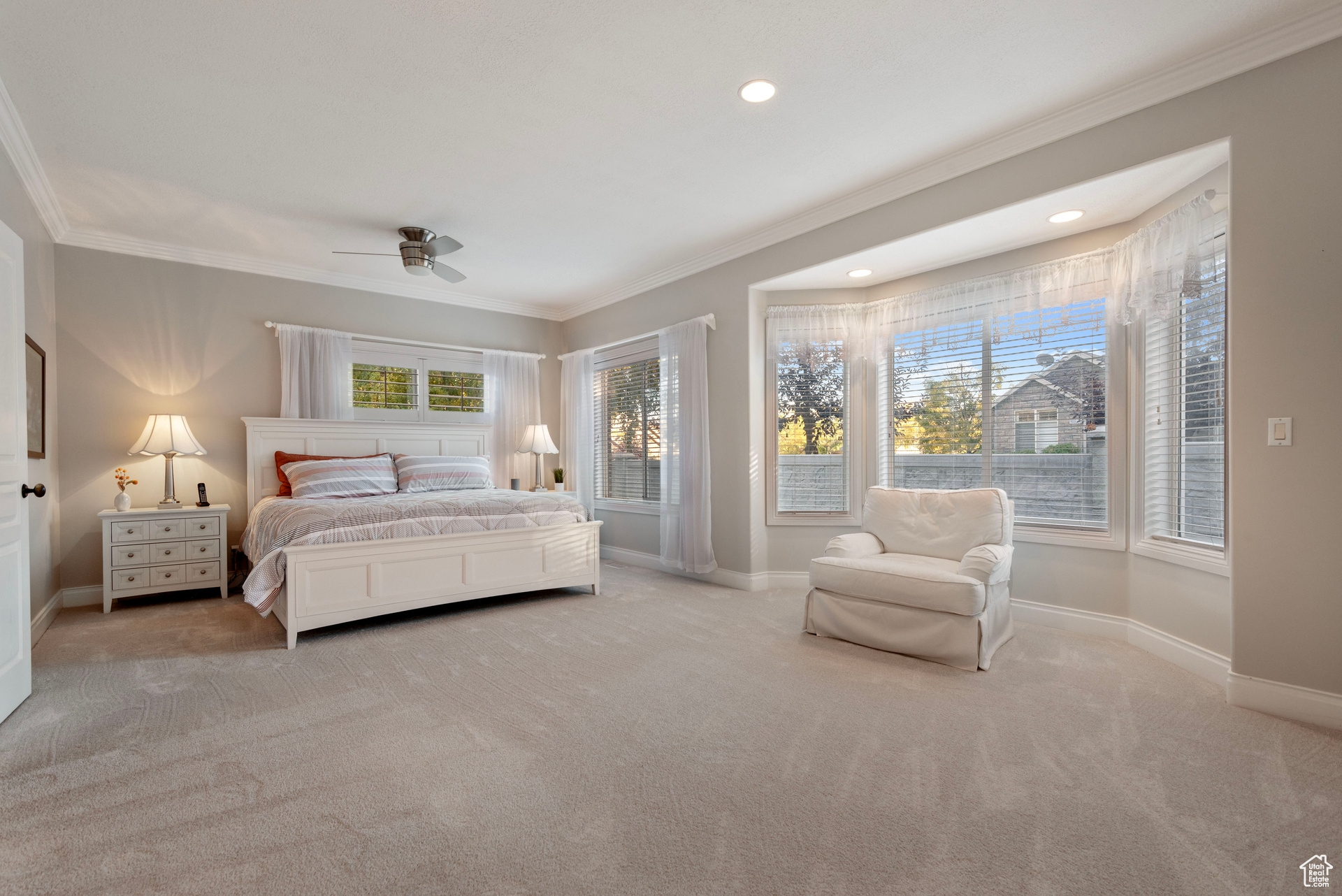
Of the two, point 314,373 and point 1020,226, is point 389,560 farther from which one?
point 1020,226

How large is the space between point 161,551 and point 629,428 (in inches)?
146

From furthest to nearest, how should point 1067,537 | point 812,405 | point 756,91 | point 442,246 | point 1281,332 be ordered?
point 812,405
point 442,246
point 1067,537
point 756,91
point 1281,332

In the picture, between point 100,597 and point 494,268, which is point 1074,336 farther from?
point 100,597

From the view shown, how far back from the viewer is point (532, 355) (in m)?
6.60

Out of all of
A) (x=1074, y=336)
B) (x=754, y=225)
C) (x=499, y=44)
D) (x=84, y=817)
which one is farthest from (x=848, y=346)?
(x=84, y=817)

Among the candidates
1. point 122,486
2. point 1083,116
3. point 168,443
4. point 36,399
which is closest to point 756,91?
point 1083,116

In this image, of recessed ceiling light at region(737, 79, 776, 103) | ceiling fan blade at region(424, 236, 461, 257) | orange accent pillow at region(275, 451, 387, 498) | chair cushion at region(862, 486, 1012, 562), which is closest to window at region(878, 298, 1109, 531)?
chair cushion at region(862, 486, 1012, 562)

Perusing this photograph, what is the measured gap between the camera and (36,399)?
12.3 feet

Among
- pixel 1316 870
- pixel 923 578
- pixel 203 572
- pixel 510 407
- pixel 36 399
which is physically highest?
pixel 510 407

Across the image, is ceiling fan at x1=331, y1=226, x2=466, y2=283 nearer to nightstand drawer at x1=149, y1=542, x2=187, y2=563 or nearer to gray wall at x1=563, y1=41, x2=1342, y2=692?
nightstand drawer at x1=149, y1=542, x2=187, y2=563

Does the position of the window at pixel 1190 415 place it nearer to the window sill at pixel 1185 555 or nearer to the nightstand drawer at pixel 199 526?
the window sill at pixel 1185 555

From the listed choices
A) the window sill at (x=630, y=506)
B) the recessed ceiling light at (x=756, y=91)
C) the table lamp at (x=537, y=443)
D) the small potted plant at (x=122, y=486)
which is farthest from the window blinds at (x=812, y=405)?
the small potted plant at (x=122, y=486)

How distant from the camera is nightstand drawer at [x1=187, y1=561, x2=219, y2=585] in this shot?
450 centimetres

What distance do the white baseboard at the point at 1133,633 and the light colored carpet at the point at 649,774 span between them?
10 centimetres
